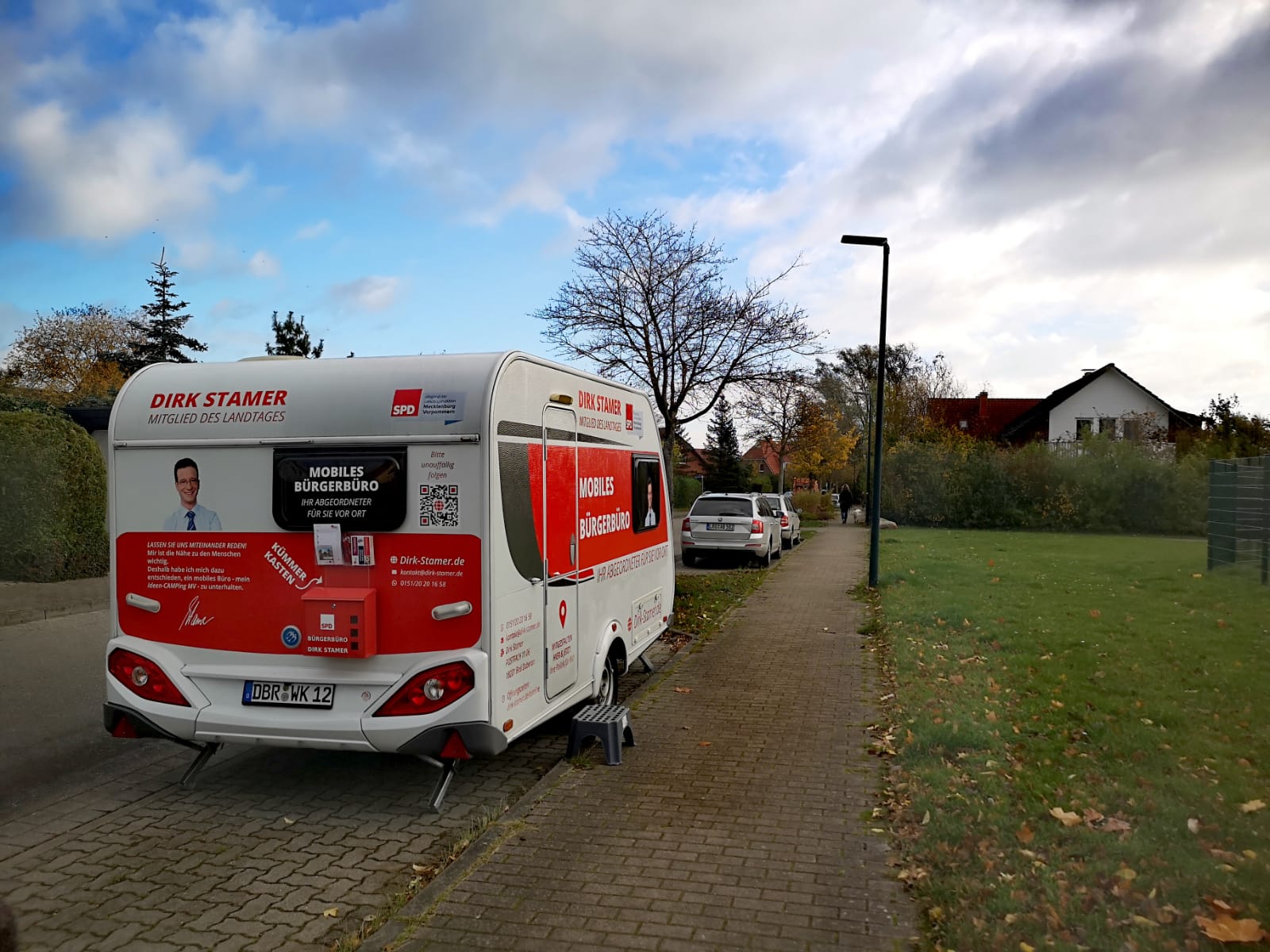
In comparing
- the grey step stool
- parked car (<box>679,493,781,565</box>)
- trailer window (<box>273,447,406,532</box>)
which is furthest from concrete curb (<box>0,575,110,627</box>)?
parked car (<box>679,493,781,565</box>)

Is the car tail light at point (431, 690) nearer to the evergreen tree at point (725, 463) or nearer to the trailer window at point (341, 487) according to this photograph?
the trailer window at point (341, 487)

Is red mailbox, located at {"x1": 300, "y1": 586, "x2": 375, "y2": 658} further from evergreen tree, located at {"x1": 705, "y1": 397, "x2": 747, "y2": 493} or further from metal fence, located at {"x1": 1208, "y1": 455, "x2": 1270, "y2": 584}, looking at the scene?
evergreen tree, located at {"x1": 705, "y1": 397, "x2": 747, "y2": 493}

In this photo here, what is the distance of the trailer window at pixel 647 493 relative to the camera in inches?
340

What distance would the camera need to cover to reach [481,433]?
209 inches

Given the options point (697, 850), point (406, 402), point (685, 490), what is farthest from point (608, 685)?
point (685, 490)

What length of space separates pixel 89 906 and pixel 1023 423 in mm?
54601

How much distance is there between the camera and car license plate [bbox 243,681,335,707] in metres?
5.38

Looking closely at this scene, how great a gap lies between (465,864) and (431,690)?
0.97 m

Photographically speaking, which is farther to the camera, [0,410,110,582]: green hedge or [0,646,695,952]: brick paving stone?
[0,410,110,582]: green hedge

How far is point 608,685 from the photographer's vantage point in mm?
7578

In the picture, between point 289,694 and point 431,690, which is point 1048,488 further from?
point 289,694

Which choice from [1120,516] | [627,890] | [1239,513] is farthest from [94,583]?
[1120,516]

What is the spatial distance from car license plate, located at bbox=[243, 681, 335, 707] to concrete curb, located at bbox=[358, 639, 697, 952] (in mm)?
1189

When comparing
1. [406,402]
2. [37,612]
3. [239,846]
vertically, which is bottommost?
[239,846]
